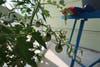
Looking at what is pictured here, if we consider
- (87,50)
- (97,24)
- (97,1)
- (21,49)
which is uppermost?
(21,49)

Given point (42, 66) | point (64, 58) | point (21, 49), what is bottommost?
point (42, 66)

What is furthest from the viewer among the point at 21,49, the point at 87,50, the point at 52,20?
the point at 52,20

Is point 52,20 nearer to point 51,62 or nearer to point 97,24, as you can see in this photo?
point 51,62

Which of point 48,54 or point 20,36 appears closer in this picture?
point 20,36

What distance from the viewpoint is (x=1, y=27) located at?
0.54 meters

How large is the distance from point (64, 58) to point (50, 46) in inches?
19.1

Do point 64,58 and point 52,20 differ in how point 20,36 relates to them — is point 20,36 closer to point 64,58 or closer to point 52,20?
point 64,58

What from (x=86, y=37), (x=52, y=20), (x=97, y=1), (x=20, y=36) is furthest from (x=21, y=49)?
(x=52, y=20)

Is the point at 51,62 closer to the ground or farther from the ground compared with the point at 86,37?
closer to the ground

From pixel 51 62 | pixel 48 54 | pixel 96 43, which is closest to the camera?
pixel 96 43

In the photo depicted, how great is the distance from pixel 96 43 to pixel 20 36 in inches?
59.4

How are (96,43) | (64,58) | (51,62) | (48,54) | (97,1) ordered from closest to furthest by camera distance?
(97,1)
(96,43)
(64,58)
(51,62)
(48,54)

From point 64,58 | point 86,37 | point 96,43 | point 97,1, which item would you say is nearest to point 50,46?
point 64,58

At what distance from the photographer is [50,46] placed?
2.75m
